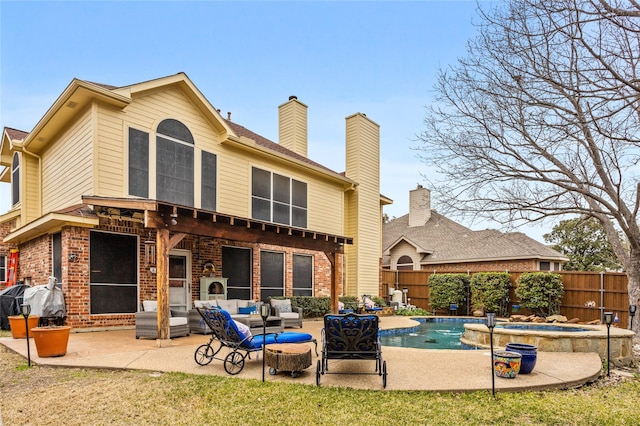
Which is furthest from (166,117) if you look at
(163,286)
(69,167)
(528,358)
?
(528,358)

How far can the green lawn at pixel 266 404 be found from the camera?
4.53 m

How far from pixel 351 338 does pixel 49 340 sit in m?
4.98

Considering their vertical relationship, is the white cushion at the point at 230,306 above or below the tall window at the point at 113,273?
below

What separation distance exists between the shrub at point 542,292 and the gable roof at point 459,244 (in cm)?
275

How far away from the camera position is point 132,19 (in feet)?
38.5

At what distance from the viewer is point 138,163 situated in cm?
1139

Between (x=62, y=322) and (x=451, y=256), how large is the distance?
59.5ft

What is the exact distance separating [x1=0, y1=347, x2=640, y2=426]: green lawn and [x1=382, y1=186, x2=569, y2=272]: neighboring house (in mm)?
13511

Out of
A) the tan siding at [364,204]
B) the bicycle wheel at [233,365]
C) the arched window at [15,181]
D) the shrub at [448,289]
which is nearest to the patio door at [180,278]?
the bicycle wheel at [233,365]

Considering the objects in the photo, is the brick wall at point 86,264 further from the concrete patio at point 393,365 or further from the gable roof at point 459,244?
the gable roof at point 459,244

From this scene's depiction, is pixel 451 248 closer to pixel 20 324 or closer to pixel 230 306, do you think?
pixel 230 306

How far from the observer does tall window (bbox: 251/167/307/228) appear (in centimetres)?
1485

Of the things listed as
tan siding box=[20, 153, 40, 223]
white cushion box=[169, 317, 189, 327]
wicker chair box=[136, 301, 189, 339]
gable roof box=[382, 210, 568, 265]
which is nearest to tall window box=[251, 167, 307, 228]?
white cushion box=[169, 317, 189, 327]

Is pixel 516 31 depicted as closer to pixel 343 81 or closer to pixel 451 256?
pixel 343 81
